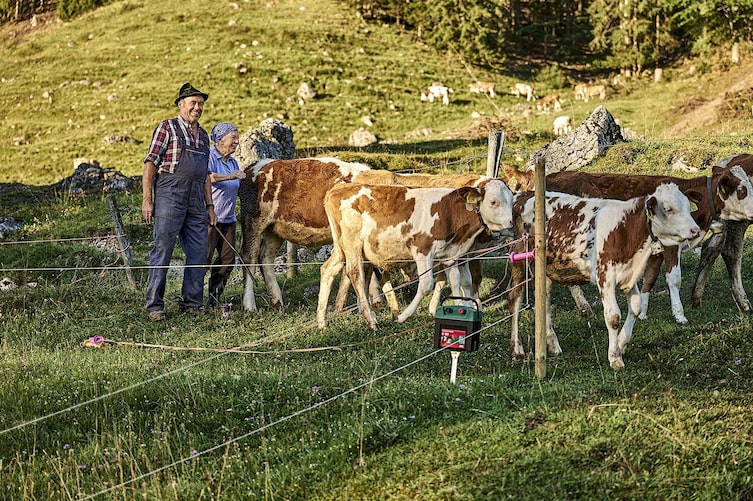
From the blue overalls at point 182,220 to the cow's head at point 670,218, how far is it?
618 cm

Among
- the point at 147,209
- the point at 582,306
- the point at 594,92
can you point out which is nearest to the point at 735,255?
the point at 582,306

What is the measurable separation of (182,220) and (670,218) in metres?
6.81

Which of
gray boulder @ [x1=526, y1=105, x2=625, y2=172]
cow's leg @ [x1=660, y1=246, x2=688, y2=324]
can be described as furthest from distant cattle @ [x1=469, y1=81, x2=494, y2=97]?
cow's leg @ [x1=660, y1=246, x2=688, y2=324]

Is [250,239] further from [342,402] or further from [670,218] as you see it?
[670,218]

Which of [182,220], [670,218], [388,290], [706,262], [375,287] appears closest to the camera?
[670,218]

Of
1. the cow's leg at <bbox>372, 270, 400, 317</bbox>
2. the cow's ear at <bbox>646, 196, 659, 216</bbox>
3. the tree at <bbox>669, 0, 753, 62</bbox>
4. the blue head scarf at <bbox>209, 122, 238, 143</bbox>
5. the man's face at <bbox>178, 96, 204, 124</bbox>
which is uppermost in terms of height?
the tree at <bbox>669, 0, 753, 62</bbox>

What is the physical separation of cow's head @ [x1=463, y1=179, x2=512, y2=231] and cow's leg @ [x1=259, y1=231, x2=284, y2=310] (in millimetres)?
3966

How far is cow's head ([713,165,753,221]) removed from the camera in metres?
11.4

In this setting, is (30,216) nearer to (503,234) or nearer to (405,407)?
(503,234)

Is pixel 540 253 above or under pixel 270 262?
above

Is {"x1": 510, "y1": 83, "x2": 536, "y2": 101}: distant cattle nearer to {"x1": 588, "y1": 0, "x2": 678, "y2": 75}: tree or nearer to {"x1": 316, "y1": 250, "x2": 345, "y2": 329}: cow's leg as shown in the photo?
{"x1": 588, "y1": 0, "x2": 678, "y2": 75}: tree

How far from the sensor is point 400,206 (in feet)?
37.7

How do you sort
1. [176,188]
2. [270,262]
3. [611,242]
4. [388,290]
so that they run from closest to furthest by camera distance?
[611,242] < [388,290] < [176,188] < [270,262]

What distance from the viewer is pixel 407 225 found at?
37.4 feet
